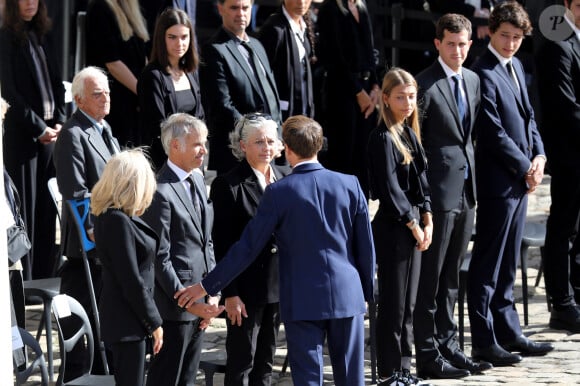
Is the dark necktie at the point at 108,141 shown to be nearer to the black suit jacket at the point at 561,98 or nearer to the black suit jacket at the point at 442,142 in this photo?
the black suit jacket at the point at 442,142

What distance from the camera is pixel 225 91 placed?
27.8 feet

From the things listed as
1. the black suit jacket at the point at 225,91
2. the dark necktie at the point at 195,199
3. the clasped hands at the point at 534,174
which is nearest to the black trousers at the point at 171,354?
the dark necktie at the point at 195,199

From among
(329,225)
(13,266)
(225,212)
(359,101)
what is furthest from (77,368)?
(359,101)

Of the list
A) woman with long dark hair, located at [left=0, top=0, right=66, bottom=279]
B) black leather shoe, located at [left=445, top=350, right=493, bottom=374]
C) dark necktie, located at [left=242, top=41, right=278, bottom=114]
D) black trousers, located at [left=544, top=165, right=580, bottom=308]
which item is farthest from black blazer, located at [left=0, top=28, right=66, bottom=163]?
black trousers, located at [left=544, top=165, right=580, bottom=308]

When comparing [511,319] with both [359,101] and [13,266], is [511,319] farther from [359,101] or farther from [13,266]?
[13,266]

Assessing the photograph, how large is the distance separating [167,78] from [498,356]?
109 inches

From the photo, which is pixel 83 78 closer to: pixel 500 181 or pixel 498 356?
pixel 500 181

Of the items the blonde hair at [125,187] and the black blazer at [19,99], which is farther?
the black blazer at [19,99]

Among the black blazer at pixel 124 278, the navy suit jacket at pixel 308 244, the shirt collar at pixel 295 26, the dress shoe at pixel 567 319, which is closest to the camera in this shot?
the black blazer at pixel 124 278

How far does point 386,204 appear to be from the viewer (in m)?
7.38

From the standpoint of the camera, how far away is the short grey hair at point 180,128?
21.7 ft

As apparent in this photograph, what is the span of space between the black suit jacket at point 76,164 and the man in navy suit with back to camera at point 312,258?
1.50 metres

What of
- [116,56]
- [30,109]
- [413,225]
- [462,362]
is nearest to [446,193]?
[413,225]

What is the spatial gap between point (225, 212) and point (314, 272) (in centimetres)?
71
